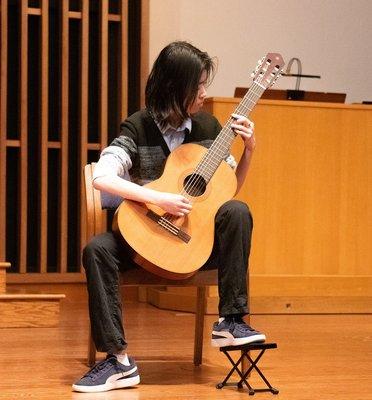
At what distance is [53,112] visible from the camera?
582 centimetres

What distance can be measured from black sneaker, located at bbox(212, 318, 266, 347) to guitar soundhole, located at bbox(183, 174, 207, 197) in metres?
0.40

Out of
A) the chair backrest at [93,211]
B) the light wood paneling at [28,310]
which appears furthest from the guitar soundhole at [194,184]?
the light wood paneling at [28,310]

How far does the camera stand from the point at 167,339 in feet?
13.1

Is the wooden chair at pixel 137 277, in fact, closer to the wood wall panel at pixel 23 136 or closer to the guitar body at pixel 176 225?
the guitar body at pixel 176 225

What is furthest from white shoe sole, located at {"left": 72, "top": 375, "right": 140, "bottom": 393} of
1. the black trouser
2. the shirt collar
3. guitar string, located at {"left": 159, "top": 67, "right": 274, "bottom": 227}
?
A: the shirt collar

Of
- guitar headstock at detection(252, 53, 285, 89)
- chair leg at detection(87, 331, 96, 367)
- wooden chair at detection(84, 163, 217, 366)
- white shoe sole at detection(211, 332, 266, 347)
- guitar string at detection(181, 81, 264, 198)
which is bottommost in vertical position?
chair leg at detection(87, 331, 96, 367)

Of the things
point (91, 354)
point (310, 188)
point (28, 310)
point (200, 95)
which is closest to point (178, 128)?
point (200, 95)

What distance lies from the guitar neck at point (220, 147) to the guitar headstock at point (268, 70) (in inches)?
2.6

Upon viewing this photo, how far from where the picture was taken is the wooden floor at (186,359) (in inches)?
111

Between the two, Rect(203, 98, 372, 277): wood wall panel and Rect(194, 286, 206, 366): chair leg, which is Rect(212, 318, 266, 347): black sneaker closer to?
Rect(194, 286, 206, 366): chair leg

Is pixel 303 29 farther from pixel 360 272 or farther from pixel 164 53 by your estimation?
pixel 164 53

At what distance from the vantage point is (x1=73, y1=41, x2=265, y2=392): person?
9.27ft

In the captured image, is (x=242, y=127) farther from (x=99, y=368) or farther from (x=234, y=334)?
(x=99, y=368)

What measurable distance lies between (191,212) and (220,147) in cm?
Answer: 23
